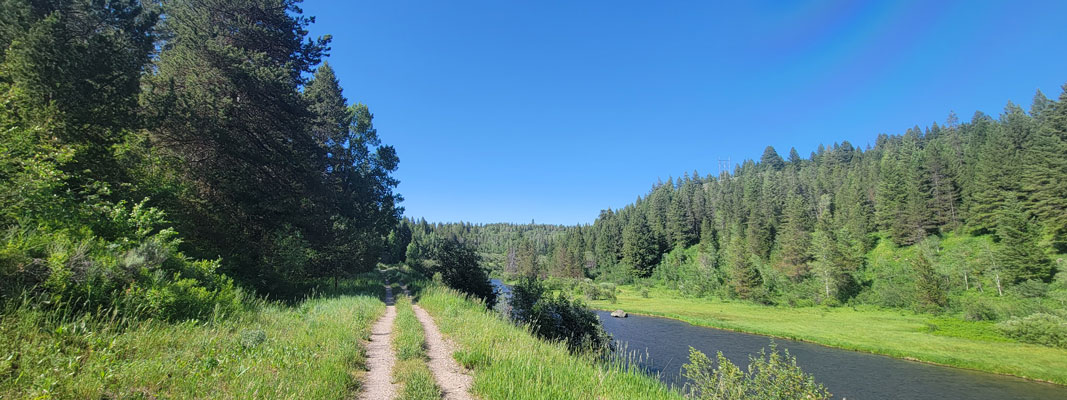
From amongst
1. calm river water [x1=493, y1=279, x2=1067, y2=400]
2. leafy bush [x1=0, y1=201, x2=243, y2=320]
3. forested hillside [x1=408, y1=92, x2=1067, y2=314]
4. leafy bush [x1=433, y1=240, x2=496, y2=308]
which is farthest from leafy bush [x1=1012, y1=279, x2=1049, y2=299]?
leafy bush [x1=0, y1=201, x2=243, y2=320]

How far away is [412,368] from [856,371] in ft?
114

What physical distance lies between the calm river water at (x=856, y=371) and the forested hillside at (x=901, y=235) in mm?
25040

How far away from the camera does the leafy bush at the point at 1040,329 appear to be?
29.8 meters

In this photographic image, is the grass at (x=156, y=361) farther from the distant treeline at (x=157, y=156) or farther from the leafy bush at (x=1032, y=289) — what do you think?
the leafy bush at (x=1032, y=289)

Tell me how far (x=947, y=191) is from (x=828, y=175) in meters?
57.0

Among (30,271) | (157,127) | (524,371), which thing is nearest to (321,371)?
(524,371)

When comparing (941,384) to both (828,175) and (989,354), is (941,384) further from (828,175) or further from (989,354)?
(828,175)

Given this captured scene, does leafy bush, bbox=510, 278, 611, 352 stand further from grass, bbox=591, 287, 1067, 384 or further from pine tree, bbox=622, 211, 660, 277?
pine tree, bbox=622, 211, 660, 277

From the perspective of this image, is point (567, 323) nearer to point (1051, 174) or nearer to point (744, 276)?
point (744, 276)

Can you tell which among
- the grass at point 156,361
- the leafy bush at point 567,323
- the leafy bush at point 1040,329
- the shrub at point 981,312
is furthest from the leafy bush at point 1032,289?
the grass at point 156,361

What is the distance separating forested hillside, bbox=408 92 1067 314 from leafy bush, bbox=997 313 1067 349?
33.2 feet

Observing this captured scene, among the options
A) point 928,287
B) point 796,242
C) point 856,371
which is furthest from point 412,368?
point 796,242

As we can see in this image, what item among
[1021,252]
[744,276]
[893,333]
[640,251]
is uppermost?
[1021,252]

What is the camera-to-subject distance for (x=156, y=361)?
4852mm
